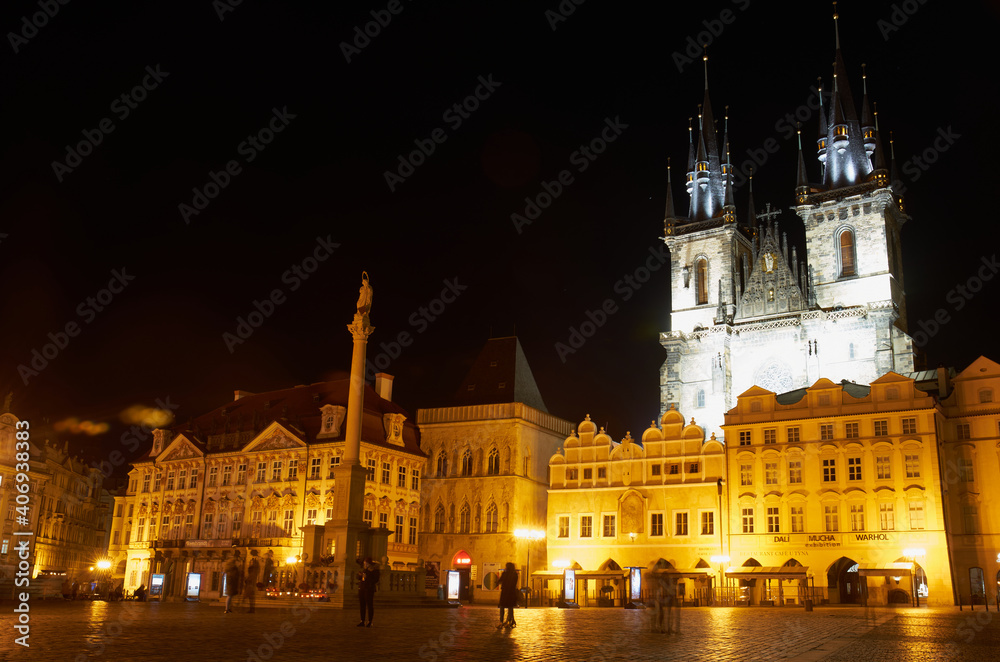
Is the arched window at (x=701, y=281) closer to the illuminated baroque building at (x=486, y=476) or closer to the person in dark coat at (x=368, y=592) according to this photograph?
the illuminated baroque building at (x=486, y=476)

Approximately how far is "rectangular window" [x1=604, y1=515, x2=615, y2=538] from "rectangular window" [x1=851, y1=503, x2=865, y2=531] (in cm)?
1341

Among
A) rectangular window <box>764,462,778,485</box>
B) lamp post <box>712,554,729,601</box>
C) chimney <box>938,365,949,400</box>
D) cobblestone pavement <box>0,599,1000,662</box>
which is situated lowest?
cobblestone pavement <box>0,599,1000,662</box>

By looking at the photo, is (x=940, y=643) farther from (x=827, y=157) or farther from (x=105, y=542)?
(x=105, y=542)

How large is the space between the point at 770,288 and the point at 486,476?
2616 cm

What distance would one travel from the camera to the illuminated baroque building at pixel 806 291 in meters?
65.6

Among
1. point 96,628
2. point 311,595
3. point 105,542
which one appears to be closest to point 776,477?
point 311,595

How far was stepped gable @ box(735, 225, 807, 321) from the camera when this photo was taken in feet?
227

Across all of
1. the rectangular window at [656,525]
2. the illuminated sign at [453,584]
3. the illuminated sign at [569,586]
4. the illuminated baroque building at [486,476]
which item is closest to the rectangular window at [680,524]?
the rectangular window at [656,525]

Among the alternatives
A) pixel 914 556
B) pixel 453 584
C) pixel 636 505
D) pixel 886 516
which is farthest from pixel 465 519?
pixel 914 556

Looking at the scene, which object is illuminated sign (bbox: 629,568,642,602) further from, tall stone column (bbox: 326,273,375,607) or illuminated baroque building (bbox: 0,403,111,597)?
illuminated baroque building (bbox: 0,403,111,597)

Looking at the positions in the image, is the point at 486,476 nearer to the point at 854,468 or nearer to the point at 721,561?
the point at 721,561

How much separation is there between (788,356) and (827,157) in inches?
671

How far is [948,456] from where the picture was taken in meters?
51.3

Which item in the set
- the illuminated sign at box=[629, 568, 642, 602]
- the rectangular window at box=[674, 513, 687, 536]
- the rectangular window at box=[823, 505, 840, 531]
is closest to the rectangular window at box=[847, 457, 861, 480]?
the rectangular window at box=[823, 505, 840, 531]
